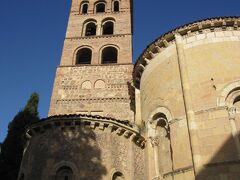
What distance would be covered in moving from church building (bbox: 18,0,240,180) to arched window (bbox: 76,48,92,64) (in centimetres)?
1135

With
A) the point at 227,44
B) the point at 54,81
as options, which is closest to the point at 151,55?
the point at 227,44

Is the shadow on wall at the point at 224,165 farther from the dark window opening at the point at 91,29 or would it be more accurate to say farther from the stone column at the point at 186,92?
the dark window opening at the point at 91,29

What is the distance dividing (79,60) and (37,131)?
14.6 meters

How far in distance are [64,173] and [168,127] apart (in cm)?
431

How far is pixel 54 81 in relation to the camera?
22984 mm

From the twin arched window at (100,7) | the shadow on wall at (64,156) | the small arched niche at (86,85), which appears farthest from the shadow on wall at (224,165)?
the twin arched window at (100,7)

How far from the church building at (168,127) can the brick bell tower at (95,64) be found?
6.27 metres

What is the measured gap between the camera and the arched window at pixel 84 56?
25.8m

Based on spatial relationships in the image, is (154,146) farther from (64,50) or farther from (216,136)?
(64,50)

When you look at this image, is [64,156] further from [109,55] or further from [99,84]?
Answer: [109,55]

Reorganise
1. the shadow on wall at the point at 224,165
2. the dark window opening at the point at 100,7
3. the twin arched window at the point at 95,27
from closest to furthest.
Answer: the shadow on wall at the point at 224,165 → the twin arched window at the point at 95,27 → the dark window opening at the point at 100,7

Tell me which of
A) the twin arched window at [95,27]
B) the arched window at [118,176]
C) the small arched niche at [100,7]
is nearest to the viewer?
the arched window at [118,176]

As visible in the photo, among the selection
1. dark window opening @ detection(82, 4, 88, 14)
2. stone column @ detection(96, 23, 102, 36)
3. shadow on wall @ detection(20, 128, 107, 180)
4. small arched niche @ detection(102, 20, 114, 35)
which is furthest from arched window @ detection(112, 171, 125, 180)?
dark window opening @ detection(82, 4, 88, 14)

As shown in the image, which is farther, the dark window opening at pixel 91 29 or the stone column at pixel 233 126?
the dark window opening at pixel 91 29
